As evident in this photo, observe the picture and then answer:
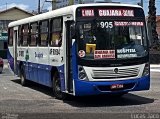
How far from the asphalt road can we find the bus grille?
857 millimetres

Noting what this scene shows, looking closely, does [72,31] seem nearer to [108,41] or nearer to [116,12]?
[108,41]

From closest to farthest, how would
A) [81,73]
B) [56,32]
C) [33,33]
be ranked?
[81,73] → [56,32] → [33,33]

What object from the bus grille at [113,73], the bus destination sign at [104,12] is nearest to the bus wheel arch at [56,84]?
the bus grille at [113,73]

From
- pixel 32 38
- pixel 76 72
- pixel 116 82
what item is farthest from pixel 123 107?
pixel 32 38

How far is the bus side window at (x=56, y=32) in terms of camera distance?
46.3 ft

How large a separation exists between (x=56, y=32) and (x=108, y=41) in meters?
2.24

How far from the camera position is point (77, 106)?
1312 cm

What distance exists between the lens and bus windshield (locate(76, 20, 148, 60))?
501 inches

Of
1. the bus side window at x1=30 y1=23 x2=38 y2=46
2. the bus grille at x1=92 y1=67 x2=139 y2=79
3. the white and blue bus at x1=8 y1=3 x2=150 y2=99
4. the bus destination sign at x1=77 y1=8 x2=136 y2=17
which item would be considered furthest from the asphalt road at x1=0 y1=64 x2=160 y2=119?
the bus destination sign at x1=77 y1=8 x2=136 y2=17

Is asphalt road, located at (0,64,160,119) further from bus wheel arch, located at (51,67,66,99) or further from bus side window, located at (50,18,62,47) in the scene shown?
bus side window, located at (50,18,62,47)

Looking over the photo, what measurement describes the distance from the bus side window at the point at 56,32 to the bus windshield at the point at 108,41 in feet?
4.54

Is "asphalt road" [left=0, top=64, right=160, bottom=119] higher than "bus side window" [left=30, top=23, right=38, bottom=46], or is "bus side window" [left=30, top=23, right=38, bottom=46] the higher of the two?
"bus side window" [left=30, top=23, right=38, bottom=46]

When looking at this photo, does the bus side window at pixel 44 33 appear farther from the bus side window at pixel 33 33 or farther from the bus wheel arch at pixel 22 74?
the bus wheel arch at pixel 22 74

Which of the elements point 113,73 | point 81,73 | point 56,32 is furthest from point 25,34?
point 113,73
